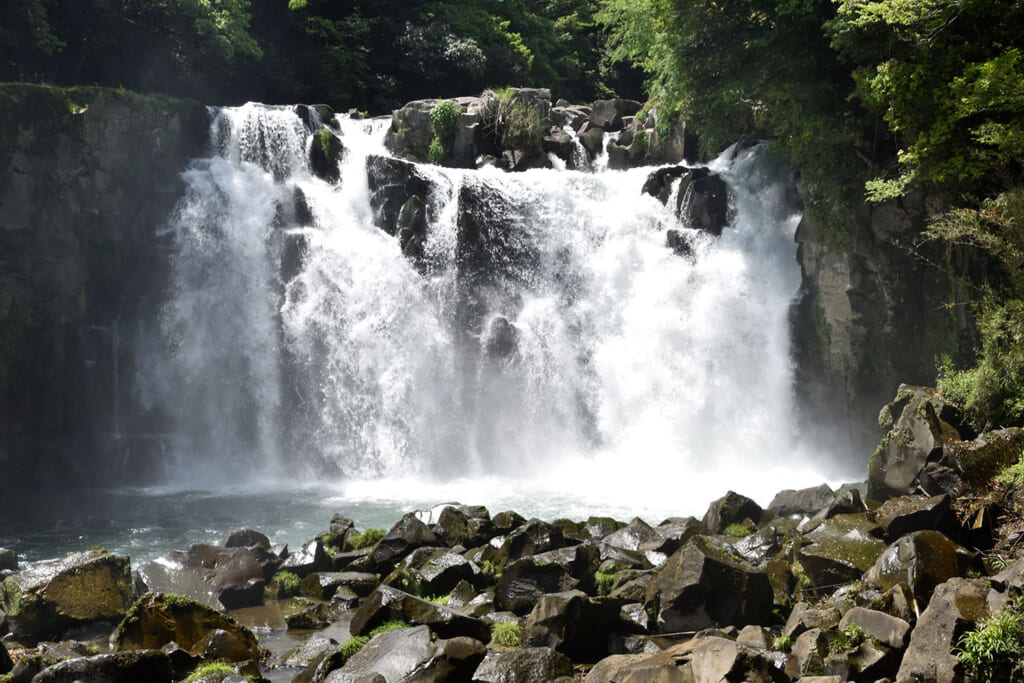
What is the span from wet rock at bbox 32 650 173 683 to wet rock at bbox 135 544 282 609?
137 inches

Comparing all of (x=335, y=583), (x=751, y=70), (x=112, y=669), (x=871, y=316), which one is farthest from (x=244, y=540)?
(x=751, y=70)

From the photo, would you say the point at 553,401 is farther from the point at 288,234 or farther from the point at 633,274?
the point at 288,234

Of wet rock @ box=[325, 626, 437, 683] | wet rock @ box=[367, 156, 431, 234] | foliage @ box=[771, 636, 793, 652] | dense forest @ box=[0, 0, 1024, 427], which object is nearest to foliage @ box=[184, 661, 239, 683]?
wet rock @ box=[325, 626, 437, 683]

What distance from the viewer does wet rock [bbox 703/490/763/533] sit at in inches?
497

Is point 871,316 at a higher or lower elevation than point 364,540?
higher

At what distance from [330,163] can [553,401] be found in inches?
409

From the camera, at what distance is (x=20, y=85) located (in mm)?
20891

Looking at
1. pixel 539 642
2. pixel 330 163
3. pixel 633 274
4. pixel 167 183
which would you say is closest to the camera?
pixel 539 642

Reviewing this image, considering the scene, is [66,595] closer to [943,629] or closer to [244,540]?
[244,540]

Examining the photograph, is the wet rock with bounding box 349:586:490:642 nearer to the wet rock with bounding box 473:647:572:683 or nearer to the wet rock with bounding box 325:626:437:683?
the wet rock with bounding box 325:626:437:683

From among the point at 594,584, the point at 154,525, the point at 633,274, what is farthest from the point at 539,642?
the point at 633,274

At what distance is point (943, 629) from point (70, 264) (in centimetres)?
2139

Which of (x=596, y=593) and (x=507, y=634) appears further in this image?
(x=596, y=593)

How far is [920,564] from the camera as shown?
8070 millimetres
